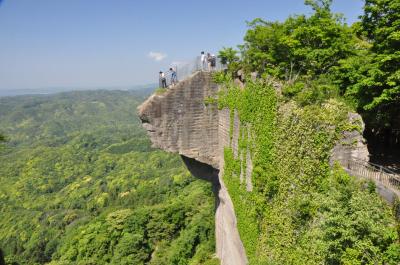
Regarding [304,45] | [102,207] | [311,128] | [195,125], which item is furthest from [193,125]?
[102,207]

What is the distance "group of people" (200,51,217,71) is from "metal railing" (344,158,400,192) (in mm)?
8265

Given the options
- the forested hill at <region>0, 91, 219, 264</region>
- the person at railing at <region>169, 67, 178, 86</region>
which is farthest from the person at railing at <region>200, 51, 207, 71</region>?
the forested hill at <region>0, 91, 219, 264</region>

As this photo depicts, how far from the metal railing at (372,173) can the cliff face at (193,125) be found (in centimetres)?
645

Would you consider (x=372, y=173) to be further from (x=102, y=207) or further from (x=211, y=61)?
(x=102, y=207)

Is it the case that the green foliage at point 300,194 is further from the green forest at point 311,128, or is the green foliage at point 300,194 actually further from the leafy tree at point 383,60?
the leafy tree at point 383,60

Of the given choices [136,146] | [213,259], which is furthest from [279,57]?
[136,146]

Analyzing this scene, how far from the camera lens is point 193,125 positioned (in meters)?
15.7

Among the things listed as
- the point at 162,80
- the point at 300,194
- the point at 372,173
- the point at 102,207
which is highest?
the point at 162,80

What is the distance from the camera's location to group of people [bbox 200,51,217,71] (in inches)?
A: 603

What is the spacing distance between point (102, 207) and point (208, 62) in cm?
7803

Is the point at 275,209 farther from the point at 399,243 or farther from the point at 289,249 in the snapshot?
the point at 399,243

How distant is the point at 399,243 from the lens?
666 cm

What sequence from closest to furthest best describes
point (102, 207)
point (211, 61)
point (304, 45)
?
point (304, 45)
point (211, 61)
point (102, 207)

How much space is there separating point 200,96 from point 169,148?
2.75 metres
